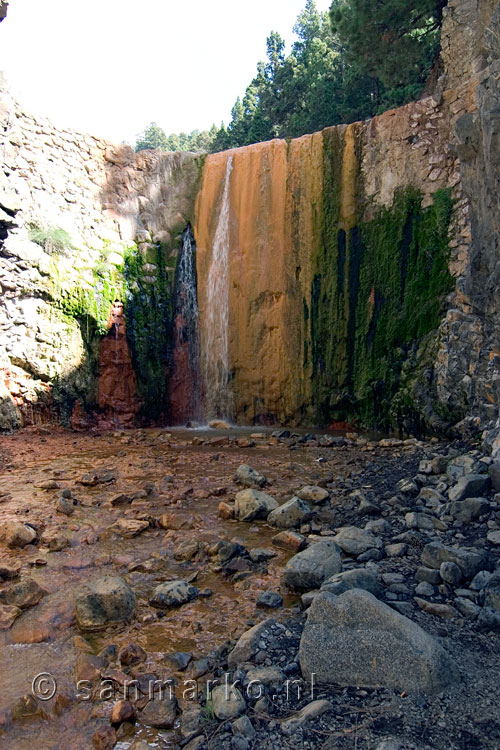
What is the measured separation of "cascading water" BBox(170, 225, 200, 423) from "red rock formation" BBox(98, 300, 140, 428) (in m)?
0.85

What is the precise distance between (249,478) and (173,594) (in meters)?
2.50

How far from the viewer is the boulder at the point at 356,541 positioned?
137 inches

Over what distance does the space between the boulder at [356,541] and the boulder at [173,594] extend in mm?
1032

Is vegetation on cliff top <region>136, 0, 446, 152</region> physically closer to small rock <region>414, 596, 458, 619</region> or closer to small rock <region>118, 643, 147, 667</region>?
small rock <region>414, 596, 458, 619</region>

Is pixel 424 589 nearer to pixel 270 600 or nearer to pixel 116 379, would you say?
pixel 270 600

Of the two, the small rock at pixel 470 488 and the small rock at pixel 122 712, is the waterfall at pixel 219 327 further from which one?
the small rock at pixel 122 712

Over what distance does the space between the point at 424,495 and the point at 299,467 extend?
6.58 ft

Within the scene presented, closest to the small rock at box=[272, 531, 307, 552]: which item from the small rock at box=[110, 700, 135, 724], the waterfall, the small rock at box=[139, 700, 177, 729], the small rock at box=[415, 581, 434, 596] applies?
the small rock at box=[415, 581, 434, 596]

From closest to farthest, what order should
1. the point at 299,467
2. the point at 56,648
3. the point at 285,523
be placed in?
the point at 56,648 → the point at 285,523 → the point at 299,467

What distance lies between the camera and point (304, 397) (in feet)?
30.8

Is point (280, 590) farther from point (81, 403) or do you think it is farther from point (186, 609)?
point (81, 403)

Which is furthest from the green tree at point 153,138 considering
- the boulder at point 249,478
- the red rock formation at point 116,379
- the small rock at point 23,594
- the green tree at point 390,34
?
the small rock at point 23,594

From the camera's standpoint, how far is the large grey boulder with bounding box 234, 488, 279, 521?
4.44 meters

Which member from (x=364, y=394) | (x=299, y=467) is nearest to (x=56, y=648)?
(x=299, y=467)
